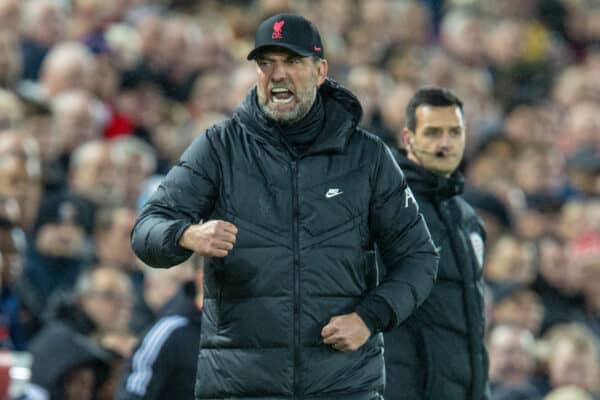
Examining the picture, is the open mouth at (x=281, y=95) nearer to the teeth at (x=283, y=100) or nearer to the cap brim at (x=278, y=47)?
the teeth at (x=283, y=100)

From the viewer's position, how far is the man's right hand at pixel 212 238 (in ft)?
16.3

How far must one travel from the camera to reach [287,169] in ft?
17.5

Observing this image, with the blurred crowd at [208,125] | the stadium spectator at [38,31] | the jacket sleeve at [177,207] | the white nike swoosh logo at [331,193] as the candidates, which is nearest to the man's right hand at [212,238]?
the jacket sleeve at [177,207]

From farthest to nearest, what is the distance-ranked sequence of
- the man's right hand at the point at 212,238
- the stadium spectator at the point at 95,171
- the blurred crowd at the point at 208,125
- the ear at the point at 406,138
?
the stadium spectator at the point at 95,171 < the blurred crowd at the point at 208,125 < the ear at the point at 406,138 < the man's right hand at the point at 212,238

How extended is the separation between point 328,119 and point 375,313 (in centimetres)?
67

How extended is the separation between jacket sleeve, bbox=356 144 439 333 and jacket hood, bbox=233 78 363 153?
0.15 m

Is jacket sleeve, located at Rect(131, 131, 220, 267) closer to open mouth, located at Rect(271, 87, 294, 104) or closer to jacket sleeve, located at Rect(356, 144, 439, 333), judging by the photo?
open mouth, located at Rect(271, 87, 294, 104)

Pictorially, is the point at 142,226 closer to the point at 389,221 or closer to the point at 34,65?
the point at 389,221

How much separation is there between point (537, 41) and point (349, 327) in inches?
488

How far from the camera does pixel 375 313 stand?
525 centimetres

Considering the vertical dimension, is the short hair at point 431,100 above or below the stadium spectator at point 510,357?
above

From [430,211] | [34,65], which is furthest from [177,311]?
[34,65]

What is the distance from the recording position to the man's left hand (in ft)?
17.0

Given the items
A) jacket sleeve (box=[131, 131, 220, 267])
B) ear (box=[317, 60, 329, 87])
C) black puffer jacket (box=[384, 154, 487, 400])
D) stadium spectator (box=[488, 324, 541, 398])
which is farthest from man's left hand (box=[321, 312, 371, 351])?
stadium spectator (box=[488, 324, 541, 398])
